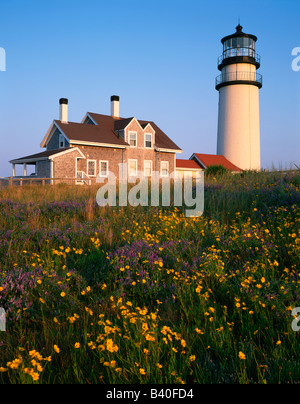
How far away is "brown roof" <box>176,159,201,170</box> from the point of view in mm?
36375

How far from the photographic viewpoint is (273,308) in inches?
138

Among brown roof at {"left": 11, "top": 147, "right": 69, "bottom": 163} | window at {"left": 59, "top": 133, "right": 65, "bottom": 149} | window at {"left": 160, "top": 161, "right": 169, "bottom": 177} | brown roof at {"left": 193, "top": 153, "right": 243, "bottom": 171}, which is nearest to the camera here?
brown roof at {"left": 11, "top": 147, "right": 69, "bottom": 163}

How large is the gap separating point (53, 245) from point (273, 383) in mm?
4314

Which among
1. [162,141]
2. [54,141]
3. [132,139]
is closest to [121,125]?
[132,139]

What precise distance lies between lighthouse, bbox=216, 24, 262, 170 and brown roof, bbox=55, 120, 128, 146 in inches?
419

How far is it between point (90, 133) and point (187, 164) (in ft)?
39.0

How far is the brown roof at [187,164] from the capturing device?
3638 centimetres

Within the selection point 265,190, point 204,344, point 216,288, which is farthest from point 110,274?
point 265,190

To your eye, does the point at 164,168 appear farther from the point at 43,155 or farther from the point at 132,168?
the point at 43,155

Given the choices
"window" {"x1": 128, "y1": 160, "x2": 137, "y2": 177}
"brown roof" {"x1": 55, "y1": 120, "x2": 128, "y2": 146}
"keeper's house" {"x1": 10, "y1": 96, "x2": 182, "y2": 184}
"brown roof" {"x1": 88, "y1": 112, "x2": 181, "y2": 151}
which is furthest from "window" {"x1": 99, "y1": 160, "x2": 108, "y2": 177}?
"brown roof" {"x1": 88, "y1": 112, "x2": 181, "y2": 151}

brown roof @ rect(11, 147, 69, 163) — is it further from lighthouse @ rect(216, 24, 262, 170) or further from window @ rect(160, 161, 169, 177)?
lighthouse @ rect(216, 24, 262, 170)

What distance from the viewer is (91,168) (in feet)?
99.1
